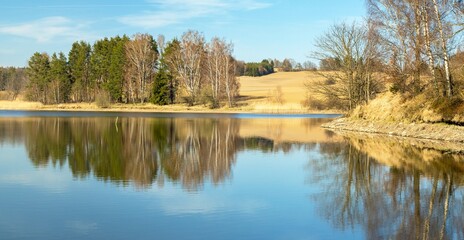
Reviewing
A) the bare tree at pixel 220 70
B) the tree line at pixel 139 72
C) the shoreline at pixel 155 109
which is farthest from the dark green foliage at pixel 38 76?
the bare tree at pixel 220 70

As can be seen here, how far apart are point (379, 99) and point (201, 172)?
78.4ft

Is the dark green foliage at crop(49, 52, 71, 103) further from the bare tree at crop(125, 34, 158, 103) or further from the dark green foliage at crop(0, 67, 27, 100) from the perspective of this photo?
the dark green foliage at crop(0, 67, 27, 100)

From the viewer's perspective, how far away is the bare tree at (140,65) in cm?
7431

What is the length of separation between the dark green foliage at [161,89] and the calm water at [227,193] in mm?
49644

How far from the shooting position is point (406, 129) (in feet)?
99.6

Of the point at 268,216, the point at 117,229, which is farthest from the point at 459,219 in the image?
the point at 117,229

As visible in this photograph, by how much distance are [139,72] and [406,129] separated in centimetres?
5165

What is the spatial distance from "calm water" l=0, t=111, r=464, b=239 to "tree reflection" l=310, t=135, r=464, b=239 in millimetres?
24

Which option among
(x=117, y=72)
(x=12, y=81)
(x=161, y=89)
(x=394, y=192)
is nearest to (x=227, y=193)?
(x=394, y=192)

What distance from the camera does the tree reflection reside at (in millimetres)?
9305

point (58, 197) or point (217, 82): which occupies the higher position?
point (217, 82)

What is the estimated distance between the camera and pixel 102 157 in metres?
18.7

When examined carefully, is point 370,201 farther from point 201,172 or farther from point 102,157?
point 102,157

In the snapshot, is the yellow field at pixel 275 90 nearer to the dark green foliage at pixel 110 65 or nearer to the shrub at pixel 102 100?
the dark green foliage at pixel 110 65
